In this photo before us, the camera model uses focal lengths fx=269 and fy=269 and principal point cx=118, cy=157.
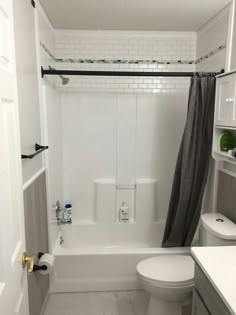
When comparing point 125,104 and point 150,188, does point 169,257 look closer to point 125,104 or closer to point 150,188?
point 150,188

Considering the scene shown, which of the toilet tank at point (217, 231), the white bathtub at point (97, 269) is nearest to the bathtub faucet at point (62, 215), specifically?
the white bathtub at point (97, 269)

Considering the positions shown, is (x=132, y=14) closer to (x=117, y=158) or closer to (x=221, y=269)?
(x=117, y=158)

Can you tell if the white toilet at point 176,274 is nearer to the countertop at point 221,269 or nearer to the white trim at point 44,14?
the countertop at point 221,269

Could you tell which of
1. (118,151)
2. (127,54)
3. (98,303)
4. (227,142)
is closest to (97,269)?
(98,303)

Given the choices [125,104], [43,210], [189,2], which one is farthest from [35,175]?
[189,2]

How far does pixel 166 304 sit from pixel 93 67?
2.28 meters

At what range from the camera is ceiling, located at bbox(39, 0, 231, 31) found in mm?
2031

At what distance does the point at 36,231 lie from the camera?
191 cm

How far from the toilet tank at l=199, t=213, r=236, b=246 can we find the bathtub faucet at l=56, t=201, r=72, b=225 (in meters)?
1.37

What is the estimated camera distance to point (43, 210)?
2.13 meters

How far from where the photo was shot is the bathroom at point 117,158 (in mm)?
1230

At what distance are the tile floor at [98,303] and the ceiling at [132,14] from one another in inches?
94.7

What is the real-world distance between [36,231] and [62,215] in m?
0.97

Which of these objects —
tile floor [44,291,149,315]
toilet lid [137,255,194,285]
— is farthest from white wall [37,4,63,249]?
toilet lid [137,255,194,285]
